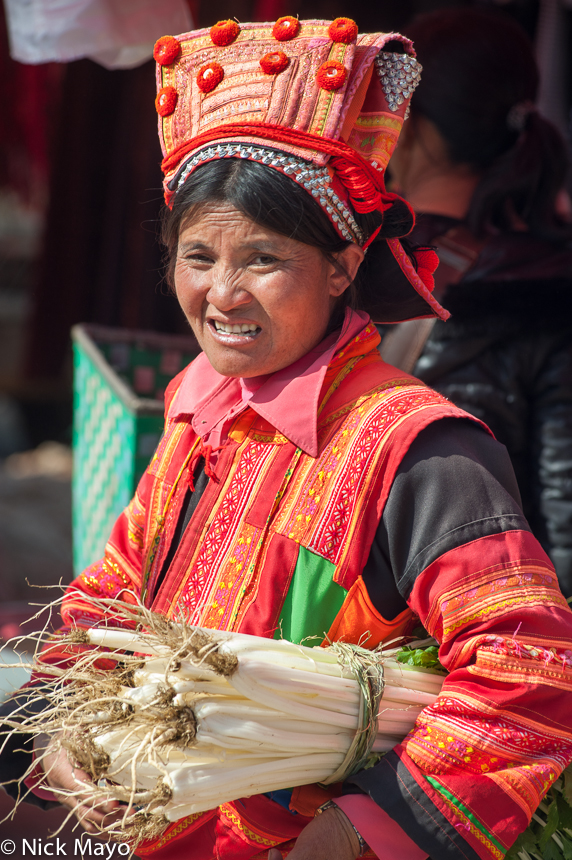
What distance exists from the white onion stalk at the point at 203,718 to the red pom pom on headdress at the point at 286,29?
1.00 metres

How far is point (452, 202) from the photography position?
2592 mm

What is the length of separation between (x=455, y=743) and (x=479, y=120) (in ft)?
6.67

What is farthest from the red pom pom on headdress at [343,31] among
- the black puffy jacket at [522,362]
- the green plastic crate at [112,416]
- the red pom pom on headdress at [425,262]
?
the green plastic crate at [112,416]

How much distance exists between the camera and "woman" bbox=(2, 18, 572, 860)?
1231 mm

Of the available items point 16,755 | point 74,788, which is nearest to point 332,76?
point 74,788

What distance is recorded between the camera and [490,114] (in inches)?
102

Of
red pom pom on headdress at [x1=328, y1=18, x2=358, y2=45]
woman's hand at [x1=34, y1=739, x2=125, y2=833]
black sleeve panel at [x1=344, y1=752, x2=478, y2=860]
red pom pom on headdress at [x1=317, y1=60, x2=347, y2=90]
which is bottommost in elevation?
woman's hand at [x1=34, y1=739, x2=125, y2=833]

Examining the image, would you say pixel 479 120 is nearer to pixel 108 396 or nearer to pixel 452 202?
pixel 452 202

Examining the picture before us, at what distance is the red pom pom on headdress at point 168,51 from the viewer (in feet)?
4.93

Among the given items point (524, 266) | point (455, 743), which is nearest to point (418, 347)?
point (524, 266)

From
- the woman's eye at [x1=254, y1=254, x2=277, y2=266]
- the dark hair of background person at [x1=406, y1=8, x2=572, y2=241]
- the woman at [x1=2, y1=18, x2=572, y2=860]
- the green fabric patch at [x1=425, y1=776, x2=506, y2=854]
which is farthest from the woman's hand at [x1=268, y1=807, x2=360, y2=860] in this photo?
the dark hair of background person at [x1=406, y1=8, x2=572, y2=241]

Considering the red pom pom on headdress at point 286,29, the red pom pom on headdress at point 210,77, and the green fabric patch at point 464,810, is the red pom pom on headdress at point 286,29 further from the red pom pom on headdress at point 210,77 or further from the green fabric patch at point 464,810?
the green fabric patch at point 464,810

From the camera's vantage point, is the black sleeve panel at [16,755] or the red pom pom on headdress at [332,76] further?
the black sleeve panel at [16,755]

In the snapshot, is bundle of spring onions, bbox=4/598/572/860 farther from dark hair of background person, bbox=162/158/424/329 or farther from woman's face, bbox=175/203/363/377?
dark hair of background person, bbox=162/158/424/329
